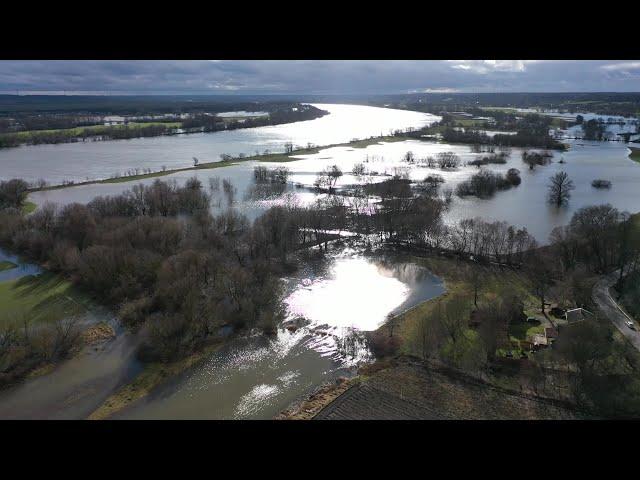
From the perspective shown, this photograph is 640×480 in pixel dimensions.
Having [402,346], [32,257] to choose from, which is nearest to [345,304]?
[402,346]

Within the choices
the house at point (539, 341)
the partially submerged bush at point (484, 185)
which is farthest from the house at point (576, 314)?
the partially submerged bush at point (484, 185)

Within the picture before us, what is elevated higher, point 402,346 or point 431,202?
point 431,202

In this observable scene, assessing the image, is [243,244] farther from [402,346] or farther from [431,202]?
[431,202]

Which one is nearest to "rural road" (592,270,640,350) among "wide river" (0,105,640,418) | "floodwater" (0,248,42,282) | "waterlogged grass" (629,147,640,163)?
"wide river" (0,105,640,418)

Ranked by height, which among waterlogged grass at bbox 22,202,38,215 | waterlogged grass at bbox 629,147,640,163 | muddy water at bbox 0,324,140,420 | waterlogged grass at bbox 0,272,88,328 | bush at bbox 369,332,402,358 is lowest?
muddy water at bbox 0,324,140,420

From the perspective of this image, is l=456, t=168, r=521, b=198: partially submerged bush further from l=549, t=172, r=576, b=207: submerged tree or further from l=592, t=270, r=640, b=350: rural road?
l=592, t=270, r=640, b=350: rural road

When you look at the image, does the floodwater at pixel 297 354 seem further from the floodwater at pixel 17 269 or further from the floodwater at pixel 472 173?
the floodwater at pixel 17 269
